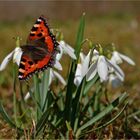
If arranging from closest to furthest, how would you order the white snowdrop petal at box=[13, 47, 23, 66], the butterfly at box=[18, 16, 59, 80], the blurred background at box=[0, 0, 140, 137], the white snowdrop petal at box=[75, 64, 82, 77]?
the butterfly at box=[18, 16, 59, 80]
the white snowdrop petal at box=[13, 47, 23, 66]
the white snowdrop petal at box=[75, 64, 82, 77]
the blurred background at box=[0, 0, 140, 137]

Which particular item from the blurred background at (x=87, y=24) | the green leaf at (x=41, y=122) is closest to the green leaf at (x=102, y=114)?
the green leaf at (x=41, y=122)

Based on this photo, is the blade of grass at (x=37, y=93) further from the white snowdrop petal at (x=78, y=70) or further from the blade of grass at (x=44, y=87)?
the white snowdrop petal at (x=78, y=70)

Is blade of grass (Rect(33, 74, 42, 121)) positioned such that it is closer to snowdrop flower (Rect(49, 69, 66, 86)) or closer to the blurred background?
snowdrop flower (Rect(49, 69, 66, 86))

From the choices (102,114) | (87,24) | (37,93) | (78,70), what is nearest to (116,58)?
(78,70)

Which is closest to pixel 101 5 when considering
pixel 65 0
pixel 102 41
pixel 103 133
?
pixel 65 0

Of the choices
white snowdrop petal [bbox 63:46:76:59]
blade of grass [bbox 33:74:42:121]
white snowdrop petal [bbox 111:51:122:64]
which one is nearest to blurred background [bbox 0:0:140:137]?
white snowdrop petal [bbox 111:51:122:64]

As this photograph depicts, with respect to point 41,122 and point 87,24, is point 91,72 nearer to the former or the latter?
point 41,122
